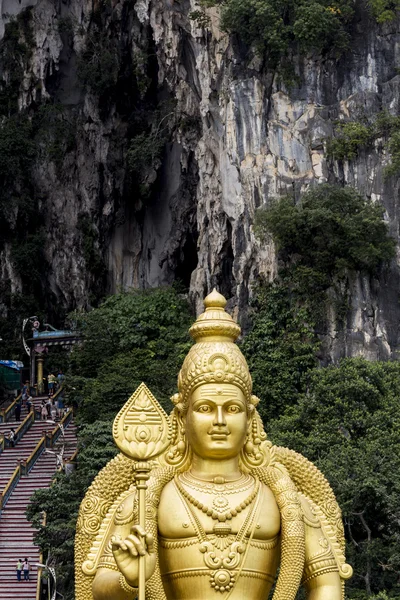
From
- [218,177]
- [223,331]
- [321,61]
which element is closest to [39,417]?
[218,177]

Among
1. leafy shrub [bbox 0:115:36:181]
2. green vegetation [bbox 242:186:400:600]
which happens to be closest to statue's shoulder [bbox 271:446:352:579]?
green vegetation [bbox 242:186:400:600]

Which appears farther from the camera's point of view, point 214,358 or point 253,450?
point 253,450

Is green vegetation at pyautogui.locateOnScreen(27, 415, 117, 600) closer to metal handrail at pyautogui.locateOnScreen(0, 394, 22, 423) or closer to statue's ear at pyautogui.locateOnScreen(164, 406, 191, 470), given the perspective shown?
metal handrail at pyautogui.locateOnScreen(0, 394, 22, 423)

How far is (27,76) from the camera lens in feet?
127

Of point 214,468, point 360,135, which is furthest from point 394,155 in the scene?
point 214,468

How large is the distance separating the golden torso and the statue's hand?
695mm

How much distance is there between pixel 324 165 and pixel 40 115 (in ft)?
34.6

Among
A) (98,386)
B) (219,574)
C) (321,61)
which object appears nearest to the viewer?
(219,574)

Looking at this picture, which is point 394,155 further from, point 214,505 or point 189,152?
point 214,505

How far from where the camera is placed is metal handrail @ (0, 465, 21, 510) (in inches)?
1058

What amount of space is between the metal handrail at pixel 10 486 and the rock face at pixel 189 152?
17.9ft

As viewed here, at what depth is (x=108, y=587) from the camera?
1021 centimetres

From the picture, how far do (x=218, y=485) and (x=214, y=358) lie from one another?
2.83ft

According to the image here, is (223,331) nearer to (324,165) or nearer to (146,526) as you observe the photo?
(146,526)
